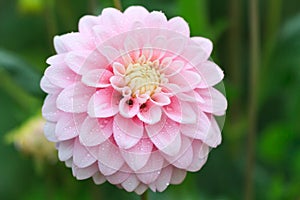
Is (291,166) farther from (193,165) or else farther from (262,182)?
(193,165)

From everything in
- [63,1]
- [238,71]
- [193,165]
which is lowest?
[238,71]

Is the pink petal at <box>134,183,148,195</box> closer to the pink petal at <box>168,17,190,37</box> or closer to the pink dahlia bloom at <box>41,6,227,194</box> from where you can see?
the pink dahlia bloom at <box>41,6,227,194</box>

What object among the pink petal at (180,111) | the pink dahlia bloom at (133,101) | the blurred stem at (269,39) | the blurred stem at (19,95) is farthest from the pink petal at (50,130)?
the blurred stem at (269,39)

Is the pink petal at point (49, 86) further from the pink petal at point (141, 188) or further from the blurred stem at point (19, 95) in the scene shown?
the blurred stem at point (19, 95)

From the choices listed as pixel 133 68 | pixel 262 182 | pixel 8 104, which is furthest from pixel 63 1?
pixel 133 68

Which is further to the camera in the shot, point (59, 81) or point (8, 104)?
point (8, 104)

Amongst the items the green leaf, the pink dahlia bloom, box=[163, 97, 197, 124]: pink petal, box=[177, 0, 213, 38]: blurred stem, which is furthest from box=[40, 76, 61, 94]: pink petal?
box=[177, 0, 213, 38]: blurred stem
